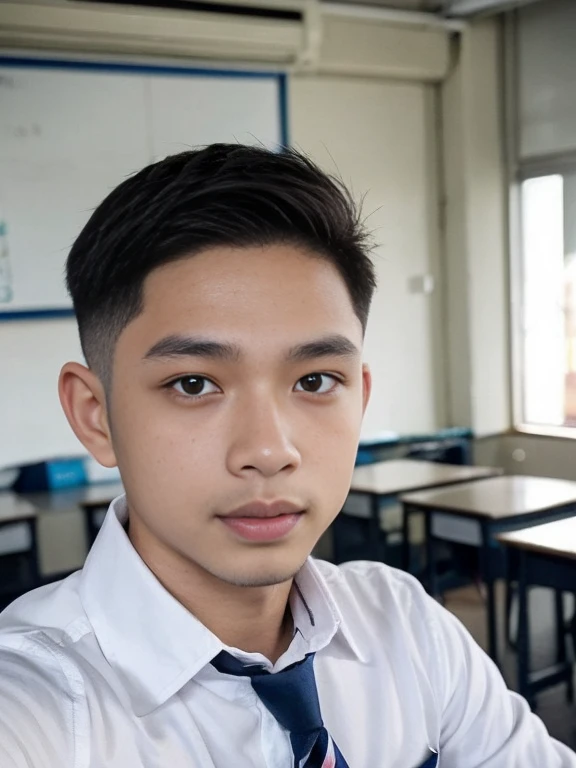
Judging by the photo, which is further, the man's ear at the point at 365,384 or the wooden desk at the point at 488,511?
the wooden desk at the point at 488,511

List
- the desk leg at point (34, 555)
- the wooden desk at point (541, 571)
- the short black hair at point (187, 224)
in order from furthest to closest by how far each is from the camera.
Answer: the desk leg at point (34, 555) → the wooden desk at point (541, 571) → the short black hair at point (187, 224)

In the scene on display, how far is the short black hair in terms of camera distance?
0.71 meters

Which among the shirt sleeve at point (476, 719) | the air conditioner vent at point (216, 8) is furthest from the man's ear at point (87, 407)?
the air conditioner vent at point (216, 8)

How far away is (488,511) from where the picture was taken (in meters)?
2.94

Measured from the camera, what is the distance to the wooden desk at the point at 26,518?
9.79ft

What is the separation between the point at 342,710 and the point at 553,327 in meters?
3.62

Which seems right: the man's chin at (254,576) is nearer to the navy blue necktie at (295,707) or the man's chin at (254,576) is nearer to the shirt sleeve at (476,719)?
the navy blue necktie at (295,707)

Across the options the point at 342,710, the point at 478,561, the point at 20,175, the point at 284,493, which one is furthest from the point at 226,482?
the point at 20,175

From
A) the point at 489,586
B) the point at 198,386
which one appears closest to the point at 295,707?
the point at 198,386

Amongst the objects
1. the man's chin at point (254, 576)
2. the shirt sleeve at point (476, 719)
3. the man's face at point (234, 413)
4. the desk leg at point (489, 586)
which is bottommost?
the desk leg at point (489, 586)

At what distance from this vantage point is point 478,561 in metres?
3.15

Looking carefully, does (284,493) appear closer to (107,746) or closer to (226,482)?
(226,482)

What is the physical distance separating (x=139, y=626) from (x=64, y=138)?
3145 mm

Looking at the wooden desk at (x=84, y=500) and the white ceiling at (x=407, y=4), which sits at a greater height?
the white ceiling at (x=407, y=4)
